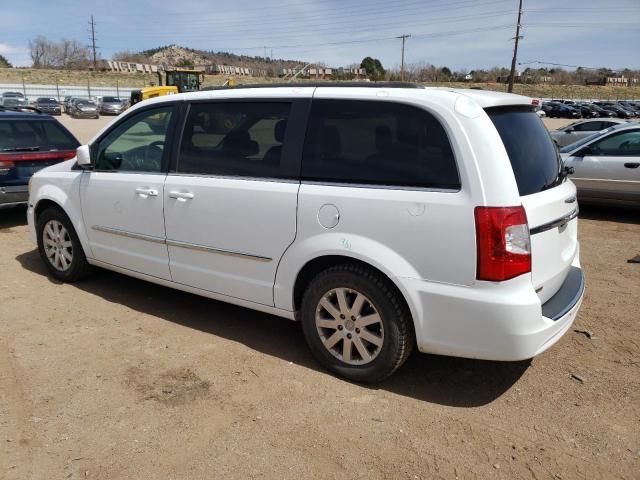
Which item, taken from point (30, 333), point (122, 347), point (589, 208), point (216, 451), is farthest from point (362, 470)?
point (589, 208)

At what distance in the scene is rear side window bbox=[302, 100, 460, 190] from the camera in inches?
117

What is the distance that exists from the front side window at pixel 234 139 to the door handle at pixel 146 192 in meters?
0.28

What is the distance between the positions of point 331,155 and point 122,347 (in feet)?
6.96

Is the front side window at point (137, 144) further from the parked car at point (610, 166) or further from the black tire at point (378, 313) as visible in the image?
the parked car at point (610, 166)

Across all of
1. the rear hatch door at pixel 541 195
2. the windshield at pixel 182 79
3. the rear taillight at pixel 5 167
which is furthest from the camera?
the windshield at pixel 182 79

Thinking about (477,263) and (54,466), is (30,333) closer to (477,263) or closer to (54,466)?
(54,466)

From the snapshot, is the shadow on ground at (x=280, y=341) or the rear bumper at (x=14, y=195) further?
the rear bumper at (x=14, y=195)

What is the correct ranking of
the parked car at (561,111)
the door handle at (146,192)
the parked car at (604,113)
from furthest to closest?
the parked car at (561,111) → the parked car at (604,113) → the door handle at (146,192)

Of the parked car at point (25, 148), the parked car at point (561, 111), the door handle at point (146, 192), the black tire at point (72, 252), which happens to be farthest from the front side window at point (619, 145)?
the parked car at point (561, 111)

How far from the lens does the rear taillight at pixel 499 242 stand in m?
2.78

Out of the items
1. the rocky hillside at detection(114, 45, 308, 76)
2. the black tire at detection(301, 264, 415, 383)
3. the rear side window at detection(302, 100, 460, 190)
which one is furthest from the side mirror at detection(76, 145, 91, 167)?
the rocky hillside at detection(114, 45, 308, 76)

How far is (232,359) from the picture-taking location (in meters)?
3.79

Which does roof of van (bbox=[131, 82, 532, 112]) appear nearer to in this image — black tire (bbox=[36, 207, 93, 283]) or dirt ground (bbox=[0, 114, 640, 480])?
dirt ground (bbox=[0, 114, 640, 480])

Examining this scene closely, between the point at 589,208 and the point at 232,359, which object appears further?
the point at 589,208
